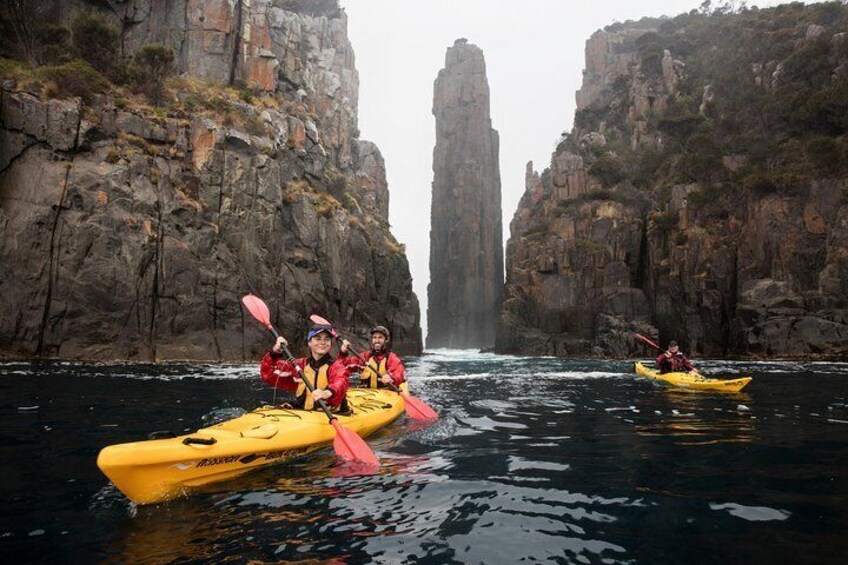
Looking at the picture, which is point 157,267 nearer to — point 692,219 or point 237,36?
point 237,36

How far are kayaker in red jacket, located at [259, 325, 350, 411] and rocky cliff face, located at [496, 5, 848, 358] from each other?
3230 cm

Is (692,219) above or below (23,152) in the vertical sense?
above

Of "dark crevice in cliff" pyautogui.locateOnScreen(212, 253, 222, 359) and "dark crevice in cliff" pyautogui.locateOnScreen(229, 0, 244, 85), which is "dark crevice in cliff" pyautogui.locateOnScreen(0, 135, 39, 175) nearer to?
"dark crevice in cliff" pyautogui.locateOnScreen(212, 253, 222, 359)

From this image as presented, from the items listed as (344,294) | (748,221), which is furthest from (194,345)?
(748,221)

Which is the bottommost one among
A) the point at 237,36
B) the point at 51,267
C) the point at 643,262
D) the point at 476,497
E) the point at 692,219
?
the point at 476,497

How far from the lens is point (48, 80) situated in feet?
87.5

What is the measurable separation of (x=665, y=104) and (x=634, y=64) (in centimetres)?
1298

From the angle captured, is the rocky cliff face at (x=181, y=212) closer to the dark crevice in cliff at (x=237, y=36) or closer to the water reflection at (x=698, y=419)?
the dark crevice in cliff at (x=237, y=36)

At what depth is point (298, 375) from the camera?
7582 millimetres

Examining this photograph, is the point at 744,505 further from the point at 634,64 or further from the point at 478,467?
the point at 634,64

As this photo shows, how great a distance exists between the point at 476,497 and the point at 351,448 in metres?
1.92

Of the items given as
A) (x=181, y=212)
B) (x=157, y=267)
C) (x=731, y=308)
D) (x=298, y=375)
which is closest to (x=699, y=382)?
(x=298, y=375)

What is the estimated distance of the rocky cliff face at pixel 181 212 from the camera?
23.6m

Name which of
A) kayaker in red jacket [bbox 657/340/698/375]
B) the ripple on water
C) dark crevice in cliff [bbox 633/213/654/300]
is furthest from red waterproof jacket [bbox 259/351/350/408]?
dark crevice in cliff [bbox 633/213/654/300]
